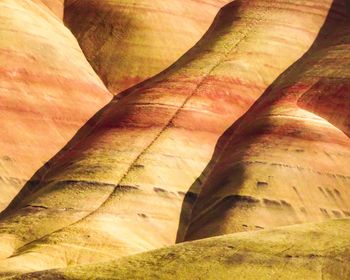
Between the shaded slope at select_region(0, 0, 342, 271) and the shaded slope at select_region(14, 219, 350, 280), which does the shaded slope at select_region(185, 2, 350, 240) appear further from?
the shaded slope at select_region(14, 219, 350, 280)

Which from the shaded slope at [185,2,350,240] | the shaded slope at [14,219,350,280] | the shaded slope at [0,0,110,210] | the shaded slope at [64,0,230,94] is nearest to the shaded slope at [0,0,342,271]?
the shaded slope at [0,0,110,210]

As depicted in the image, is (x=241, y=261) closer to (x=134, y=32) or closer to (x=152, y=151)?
(x=152, y=151)

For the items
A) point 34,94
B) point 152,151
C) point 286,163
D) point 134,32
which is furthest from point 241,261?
point 134,32

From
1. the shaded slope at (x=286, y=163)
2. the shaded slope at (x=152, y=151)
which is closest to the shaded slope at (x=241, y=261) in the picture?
the shaded slope at (x=152, y=151)

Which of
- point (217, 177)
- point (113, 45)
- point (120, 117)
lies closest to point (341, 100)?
point (217, 177)

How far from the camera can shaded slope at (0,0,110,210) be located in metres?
62.0

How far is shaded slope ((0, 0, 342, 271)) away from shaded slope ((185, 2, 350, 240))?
6.03ft

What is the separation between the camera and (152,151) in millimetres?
59812

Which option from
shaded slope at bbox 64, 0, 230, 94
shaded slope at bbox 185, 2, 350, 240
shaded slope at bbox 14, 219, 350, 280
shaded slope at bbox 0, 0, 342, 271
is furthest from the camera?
shaded slope at bbox 64, 0, 230, 94

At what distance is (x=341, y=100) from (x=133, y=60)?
1914cm

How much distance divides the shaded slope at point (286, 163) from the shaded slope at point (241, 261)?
51.1 feet

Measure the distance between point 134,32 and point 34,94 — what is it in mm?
13348

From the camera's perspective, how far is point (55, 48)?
6969 cm

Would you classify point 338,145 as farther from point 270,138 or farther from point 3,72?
point 3,72
